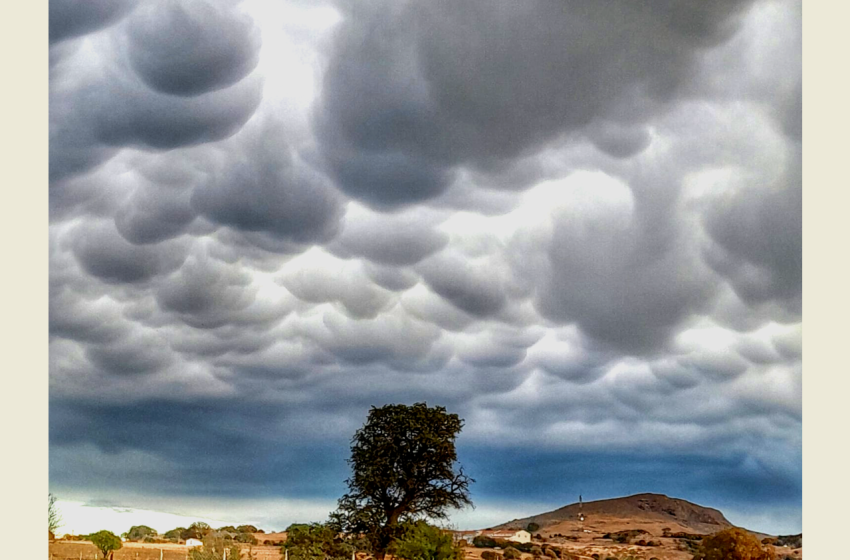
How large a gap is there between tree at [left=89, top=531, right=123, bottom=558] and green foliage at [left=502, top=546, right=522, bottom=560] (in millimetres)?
18676

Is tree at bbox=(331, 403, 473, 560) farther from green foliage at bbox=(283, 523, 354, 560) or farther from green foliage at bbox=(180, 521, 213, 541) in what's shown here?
green foliage at bbox=(180, 521, 213, 541)

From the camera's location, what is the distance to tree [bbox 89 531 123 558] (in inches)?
1556

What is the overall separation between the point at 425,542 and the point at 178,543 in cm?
1941

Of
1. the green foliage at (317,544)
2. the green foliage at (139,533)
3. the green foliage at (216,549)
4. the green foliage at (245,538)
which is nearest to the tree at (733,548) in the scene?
the green foliage at (317,544)

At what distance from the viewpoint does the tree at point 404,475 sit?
30.0 meters

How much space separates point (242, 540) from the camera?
116 feet

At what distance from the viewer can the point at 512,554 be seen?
109 ft

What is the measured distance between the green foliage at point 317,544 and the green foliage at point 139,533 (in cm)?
1271

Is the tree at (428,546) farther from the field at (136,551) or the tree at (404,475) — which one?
the field at (136,551)
